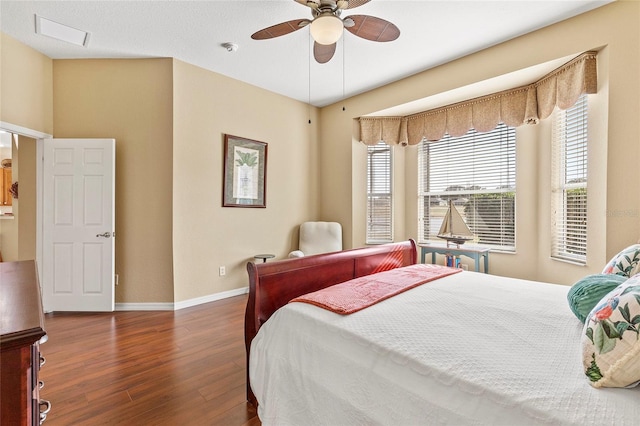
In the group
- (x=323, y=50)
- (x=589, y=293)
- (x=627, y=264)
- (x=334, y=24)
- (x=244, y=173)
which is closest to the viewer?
(x=589, y=293)

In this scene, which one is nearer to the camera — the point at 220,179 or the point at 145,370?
the point at 145,370

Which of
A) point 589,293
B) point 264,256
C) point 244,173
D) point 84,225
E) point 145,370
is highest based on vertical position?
Result: point 244,173

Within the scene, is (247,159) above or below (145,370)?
above

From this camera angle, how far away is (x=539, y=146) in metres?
3.30

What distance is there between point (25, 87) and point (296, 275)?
342cm

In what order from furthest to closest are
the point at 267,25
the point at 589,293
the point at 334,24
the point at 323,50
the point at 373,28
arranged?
the point at 267,25
the point at 323,50
the point at 373,28
the point at 334,24
the point at 589,293

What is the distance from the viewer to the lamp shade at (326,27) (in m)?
1.87

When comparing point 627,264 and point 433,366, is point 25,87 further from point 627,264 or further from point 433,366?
point 627,264

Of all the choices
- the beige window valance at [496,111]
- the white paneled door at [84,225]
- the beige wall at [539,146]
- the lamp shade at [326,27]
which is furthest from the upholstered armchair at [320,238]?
the lamp shade at [326,27]

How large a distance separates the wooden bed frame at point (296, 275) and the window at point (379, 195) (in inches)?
75.3

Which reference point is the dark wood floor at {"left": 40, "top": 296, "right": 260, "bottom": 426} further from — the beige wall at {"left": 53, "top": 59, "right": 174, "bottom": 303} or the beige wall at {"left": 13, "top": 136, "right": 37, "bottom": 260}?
the beige wall at {"left": 13, "top": 136, "right": 37, "bottom": 260}

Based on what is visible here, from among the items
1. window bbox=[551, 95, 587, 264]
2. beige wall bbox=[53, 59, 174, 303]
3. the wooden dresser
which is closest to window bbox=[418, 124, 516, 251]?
window bbox=[551, 95, 587, 264]

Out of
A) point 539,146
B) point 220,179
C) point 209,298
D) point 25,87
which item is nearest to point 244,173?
point 220,179

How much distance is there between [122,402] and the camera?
1771mm
